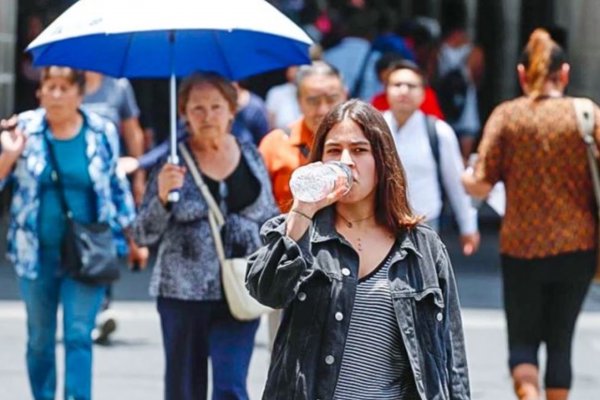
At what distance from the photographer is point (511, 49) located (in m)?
18.8

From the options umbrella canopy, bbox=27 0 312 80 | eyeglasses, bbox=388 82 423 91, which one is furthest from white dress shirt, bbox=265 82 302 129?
umbrella canopy, bbox=27 0 312 80

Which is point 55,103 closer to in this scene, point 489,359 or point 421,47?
point 489,359

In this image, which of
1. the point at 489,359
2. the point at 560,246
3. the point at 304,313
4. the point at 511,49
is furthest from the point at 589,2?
the point at 304,313

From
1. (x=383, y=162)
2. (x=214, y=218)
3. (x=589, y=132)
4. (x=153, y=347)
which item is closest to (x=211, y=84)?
(x=214, y=218)

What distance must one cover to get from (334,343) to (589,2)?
453 inches

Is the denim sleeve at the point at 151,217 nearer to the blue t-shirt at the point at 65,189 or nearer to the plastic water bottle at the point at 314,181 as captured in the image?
the blue t-shirt at the point at 65,189

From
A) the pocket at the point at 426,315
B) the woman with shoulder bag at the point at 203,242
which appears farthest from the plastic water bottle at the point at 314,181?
the woman with shoulder bag at the point at 203,242

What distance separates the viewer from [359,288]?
4.95m

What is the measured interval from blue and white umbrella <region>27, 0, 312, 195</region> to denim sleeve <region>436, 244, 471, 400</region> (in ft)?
6.80

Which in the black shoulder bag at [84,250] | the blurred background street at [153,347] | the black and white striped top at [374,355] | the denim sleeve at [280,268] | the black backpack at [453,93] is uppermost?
the denim sleeve at [280,268]

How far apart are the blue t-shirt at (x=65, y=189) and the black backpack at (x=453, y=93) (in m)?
9.04

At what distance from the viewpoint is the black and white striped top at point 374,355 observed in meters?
4.90

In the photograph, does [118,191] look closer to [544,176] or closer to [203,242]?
[203,242]

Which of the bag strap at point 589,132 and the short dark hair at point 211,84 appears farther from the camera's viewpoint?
the bag strap at point 589,132
